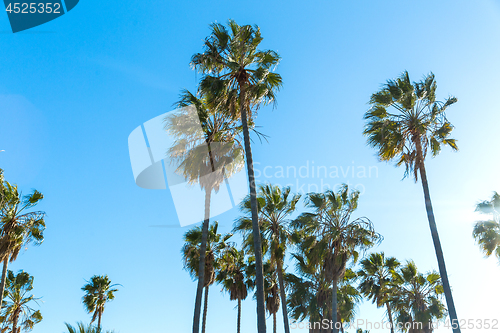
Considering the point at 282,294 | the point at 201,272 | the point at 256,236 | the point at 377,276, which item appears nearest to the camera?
the point at 256,236

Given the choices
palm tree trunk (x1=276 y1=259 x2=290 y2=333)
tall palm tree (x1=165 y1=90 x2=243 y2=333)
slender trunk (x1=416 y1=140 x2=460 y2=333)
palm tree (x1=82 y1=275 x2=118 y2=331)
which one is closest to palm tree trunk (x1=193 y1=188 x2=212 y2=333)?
tall palm tree (x1=165 y1=90 x2=243 y2=333)

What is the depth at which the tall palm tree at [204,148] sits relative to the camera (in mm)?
16531

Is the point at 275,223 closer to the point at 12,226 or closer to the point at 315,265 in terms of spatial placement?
the point at 315,265

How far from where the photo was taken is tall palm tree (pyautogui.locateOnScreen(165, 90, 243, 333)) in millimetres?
16531

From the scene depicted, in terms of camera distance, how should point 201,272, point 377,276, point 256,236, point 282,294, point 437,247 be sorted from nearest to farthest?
point 256,236
point 437,247
point 201,272
point 282,294
point 377,276

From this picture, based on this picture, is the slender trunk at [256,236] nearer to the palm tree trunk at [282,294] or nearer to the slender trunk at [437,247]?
the slender trunk at [437,247]

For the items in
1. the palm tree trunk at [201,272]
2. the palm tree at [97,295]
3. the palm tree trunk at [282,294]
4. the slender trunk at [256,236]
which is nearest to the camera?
the slender trunk at [256,236]

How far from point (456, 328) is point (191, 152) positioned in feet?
40.7

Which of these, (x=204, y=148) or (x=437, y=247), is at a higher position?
(x=204, y=148)

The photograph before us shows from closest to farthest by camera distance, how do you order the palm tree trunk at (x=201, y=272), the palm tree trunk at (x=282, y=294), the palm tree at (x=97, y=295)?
the palm tree trunk at (x=201, y=272)
the palm tree trunk at (x=282, y=294)
the palm tree at (x=97, y=295)

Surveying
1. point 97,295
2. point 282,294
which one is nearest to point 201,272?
point 282,294

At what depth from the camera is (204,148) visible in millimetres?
16641

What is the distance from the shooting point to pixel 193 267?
21.5 m

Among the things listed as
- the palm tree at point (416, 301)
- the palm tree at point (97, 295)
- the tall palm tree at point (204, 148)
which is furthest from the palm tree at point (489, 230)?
the palm tree at point (97, 295)
